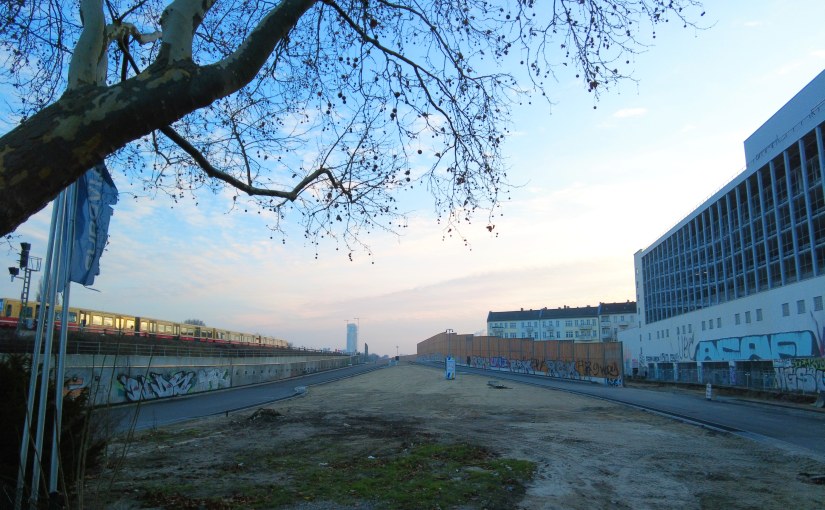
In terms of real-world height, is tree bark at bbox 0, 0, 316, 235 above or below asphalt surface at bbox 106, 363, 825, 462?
above

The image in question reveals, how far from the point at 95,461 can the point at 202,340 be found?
54820 mm

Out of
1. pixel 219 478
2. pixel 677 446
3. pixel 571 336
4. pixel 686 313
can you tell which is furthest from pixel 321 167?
pixel 571 336

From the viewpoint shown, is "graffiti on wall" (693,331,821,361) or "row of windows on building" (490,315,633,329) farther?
"row of windows on building" (490,315,633,329)

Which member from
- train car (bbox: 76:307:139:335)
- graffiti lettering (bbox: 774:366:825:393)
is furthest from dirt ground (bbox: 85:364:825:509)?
graffiti lettering (bbox: 774:366:825:393)

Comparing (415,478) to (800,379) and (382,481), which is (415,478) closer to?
(382,481)

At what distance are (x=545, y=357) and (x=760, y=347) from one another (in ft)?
80.2

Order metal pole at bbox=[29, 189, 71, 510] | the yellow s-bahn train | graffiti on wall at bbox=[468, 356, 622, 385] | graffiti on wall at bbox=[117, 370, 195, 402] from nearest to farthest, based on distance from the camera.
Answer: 1. metal pole at bbox=[29, 189, 71, 510]
2. graffiti on wall at bbox=[117, 370, 195, 402]
3. the yellow s-bahn train
4. graffiti on wall at bbox=[468, 356, 622, 385]

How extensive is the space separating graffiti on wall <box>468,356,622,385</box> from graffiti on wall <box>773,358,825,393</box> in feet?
46.6

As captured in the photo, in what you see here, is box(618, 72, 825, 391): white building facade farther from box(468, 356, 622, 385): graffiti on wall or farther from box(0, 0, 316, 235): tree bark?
box(0, 0, 316, 235): tree bark

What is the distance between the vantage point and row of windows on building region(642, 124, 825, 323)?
1825 inches

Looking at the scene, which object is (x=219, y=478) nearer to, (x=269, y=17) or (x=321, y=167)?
(x=321, y=167)

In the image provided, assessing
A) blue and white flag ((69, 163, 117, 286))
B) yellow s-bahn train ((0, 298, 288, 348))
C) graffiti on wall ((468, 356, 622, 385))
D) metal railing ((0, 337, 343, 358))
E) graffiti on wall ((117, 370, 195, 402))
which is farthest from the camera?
graffiti on wall ((468, 356, 622, 385))

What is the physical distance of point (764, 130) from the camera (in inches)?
2223

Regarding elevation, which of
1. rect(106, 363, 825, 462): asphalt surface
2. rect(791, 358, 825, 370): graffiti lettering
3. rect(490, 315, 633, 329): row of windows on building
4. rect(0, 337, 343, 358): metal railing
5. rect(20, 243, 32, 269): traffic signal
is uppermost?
rect(490, 315, 633, 329): row of windows on building
